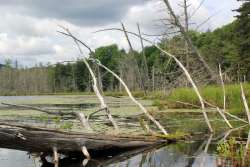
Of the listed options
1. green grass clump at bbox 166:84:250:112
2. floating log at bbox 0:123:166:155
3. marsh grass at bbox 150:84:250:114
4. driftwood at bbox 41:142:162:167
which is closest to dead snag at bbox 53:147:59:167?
floating log at bbox 0:123:166:155

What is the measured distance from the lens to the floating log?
9703 mm

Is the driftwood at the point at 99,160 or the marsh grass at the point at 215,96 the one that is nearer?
the driftwood at the point at 99,160

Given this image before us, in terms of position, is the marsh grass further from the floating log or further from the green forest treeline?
the floating log

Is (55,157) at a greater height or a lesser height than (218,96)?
lesser

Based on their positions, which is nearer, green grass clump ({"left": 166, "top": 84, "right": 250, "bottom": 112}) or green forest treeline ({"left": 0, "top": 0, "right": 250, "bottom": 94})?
green grass clump ({"left": 166, "top": 84, "right": 250, "bottom": 112})

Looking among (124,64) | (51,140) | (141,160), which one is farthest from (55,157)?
(124,64)

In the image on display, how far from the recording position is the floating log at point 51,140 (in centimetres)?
970

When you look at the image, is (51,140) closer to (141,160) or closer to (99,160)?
(99,160)

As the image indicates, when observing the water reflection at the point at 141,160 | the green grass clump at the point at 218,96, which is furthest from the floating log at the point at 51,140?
the green grass clump at the point at 218,96

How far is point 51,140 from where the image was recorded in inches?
400

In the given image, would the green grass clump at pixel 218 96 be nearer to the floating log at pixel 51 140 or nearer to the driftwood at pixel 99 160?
the driftwood at pixel 99 160

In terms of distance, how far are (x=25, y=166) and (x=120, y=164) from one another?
219cm

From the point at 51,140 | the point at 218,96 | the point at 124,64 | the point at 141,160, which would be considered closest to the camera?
the point at 51,140

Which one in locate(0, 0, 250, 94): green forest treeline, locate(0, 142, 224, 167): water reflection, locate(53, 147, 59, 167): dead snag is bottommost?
locate(0, 142, 224, 167): water reflection
